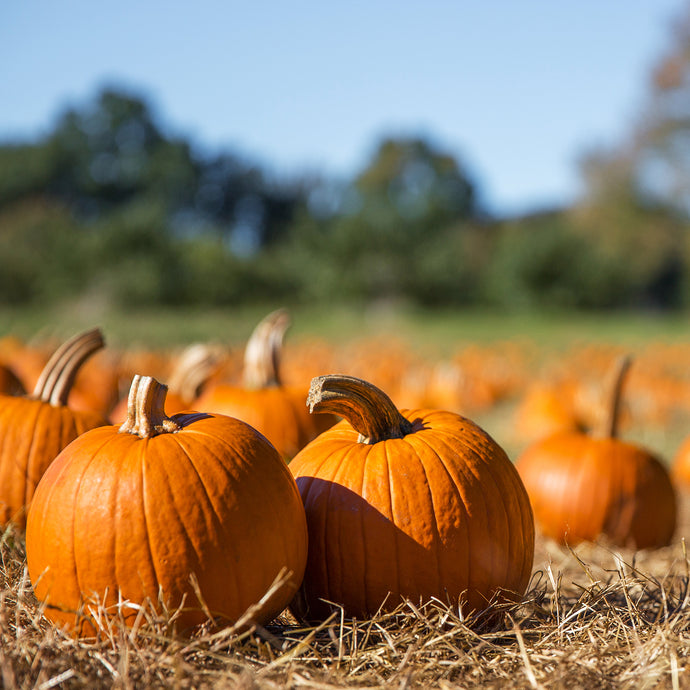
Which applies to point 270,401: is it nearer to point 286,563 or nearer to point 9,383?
point 9,383

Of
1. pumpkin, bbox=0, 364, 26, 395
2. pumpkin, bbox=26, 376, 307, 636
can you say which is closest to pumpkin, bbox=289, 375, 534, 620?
pumpkin, bbox=26, 376, 307, 636

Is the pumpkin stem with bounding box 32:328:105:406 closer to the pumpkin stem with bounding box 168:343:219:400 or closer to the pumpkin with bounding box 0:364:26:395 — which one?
the pumpkin with bounding box 0:364:26:395

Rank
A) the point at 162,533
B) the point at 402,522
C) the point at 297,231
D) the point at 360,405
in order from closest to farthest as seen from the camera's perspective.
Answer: the point at 162,533 < the point at 402,522 < the point at 360,405 < the point at 297,231

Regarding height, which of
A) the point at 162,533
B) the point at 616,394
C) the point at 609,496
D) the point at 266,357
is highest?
the point at 266,357

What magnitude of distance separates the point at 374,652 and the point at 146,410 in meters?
0.85

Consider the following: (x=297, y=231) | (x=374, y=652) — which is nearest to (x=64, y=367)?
(x=374, y=652)

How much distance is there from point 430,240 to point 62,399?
3122 centimetres

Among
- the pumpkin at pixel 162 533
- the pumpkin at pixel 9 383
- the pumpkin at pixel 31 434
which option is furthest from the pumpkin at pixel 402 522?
the pumpkin at pixel 9 383

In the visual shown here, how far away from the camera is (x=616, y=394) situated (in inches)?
148

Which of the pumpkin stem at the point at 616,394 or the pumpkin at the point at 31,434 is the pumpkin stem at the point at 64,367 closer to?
the pumpkin at the point at 31,434

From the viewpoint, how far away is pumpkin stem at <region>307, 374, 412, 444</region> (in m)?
2.08

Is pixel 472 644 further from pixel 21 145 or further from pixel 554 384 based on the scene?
pixel 21 145

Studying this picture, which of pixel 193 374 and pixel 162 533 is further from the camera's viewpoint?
pixel 193 374

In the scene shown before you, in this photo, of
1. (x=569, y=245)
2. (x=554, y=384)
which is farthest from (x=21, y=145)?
(x=554, y=384)
